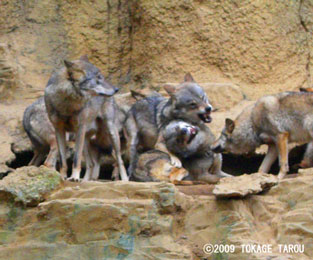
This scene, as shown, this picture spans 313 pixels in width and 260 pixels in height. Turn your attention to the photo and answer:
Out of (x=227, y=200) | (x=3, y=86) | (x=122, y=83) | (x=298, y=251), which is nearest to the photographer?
(x=298, y=251)

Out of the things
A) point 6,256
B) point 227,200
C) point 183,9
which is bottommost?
point 6,256

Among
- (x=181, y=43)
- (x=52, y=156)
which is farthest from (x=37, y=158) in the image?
(x=181, y=43)

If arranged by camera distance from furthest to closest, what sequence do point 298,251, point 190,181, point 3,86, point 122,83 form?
point 122,83
point 3,86
point 190,181
point 298,251

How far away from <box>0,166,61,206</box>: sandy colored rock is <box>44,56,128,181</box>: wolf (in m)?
0.66

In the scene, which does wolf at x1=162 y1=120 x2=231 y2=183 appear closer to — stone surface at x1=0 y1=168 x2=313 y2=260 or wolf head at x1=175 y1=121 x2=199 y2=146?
wolf head at x1=175 y1=121 x2=199 y2=146

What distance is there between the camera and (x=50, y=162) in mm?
10930

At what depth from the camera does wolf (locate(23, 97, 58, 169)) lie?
11.5 metres

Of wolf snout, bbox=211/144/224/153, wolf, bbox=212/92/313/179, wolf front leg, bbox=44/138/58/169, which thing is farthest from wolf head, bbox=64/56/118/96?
wolf, bbox=212/92/313/179

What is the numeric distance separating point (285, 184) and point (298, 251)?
109cm

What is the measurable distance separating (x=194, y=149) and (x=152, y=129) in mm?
978

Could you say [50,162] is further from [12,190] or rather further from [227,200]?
[227,200]

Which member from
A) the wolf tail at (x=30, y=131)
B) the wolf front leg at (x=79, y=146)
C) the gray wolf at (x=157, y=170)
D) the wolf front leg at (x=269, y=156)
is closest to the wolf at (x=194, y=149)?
the gray wolf at (x=157, y=170)

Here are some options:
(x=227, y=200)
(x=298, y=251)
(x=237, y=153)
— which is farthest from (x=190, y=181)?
(x=298, y=251)

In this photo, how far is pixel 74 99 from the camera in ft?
32.3
